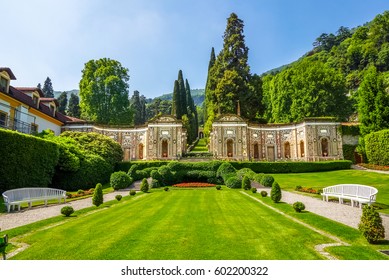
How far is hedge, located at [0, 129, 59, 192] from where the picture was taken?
1498 cm

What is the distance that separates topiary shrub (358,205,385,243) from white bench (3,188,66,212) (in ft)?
43.8

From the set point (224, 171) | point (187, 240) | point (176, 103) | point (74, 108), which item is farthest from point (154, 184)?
point (74, 108)

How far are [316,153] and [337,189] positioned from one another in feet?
77.5

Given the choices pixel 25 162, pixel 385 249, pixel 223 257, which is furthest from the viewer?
pixel 25 162

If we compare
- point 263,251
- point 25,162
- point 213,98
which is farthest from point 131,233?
point 213,98

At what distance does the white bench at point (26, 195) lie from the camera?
1194 cm

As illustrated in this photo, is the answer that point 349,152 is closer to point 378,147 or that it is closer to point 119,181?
point 378,147

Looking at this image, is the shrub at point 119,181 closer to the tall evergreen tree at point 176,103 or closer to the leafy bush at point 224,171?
the leafy bush at point 224,171

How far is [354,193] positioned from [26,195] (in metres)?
16.3

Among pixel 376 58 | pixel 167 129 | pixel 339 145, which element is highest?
pixel 376 58

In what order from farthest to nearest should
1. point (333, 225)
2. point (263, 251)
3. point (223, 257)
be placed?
point (333, 225)
point (263, 251)
point (223, 257)

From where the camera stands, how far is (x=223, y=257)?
4836 mm

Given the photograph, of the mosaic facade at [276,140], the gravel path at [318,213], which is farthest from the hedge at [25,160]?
the mosaic facade at [276,140]
